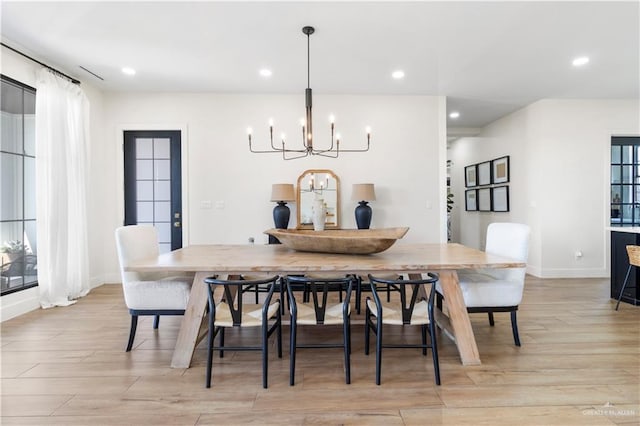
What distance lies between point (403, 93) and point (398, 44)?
159 cm

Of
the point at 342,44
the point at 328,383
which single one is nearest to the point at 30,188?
the point at 342,44

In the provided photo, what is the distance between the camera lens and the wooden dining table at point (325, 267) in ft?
7.11

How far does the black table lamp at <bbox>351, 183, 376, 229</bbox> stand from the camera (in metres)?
4.66

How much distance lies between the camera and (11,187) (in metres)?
3.51

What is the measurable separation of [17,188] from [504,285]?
15.3 ft

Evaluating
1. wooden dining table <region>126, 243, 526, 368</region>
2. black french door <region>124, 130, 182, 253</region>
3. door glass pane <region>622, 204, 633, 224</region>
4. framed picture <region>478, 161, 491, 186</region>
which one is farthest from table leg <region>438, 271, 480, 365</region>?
framed picture <region>478, 161, 491, 186</region>

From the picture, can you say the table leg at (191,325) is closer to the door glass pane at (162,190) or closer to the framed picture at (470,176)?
the door glass pane at (162,190)

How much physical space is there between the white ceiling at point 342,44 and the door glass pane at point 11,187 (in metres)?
1.12

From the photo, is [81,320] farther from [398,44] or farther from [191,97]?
[398,44]

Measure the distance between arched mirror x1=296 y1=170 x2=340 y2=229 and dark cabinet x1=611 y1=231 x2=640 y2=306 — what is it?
129 inches

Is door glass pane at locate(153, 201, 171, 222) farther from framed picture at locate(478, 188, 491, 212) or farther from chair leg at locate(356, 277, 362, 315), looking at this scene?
framed picture at locate(478, 188, 491, 212)

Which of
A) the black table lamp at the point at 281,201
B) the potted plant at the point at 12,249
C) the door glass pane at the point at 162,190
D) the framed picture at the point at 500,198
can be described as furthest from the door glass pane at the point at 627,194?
the potted plant at the point at 12,249

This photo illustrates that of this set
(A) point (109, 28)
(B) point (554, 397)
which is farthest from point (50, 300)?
(B) point (554, 397)

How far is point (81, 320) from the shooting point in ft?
10.7
